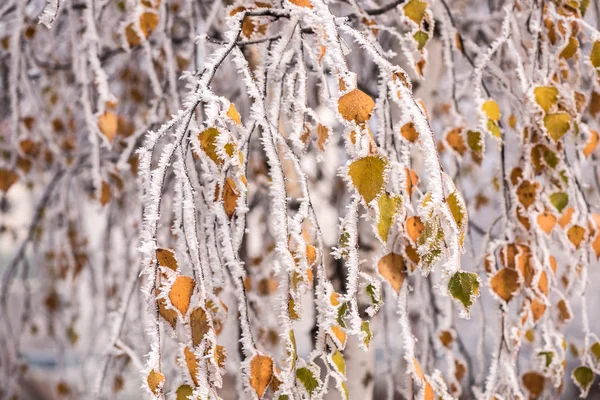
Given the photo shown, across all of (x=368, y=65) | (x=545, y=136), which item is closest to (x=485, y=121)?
(x=545, y=136)

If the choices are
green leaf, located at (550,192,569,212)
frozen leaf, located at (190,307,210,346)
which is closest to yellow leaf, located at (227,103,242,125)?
frozen leaf, located at (190,307,210,346)

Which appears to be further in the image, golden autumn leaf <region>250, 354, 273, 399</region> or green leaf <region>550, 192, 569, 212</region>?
green leaf <region>550, 192, 569, 212</region>

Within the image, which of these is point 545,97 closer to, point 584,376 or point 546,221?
point 546,221

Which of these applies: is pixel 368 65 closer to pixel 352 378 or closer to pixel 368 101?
pixel 352 378

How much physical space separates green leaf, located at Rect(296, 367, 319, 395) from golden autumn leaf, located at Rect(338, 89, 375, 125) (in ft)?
0.90

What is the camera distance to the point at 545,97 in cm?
81

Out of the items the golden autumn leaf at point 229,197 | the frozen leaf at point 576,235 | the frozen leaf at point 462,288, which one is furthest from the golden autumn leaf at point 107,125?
the frozen leaf at point 576,235

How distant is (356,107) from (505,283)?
0.42m

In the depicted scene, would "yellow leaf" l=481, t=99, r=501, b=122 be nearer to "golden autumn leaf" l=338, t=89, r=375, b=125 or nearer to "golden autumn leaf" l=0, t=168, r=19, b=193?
"golden autumn leaf" l=338, t=89, r=375, b=125

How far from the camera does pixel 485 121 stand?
0.83 meters

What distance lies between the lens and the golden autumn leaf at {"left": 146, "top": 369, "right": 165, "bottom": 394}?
0.60 m

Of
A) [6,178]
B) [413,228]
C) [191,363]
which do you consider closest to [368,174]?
[413,228]

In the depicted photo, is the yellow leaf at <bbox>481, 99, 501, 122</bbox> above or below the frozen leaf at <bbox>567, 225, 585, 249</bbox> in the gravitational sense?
above

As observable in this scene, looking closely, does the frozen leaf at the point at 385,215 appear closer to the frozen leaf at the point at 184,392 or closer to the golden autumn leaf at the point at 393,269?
the golden autumn leaf at the point at 393,269
